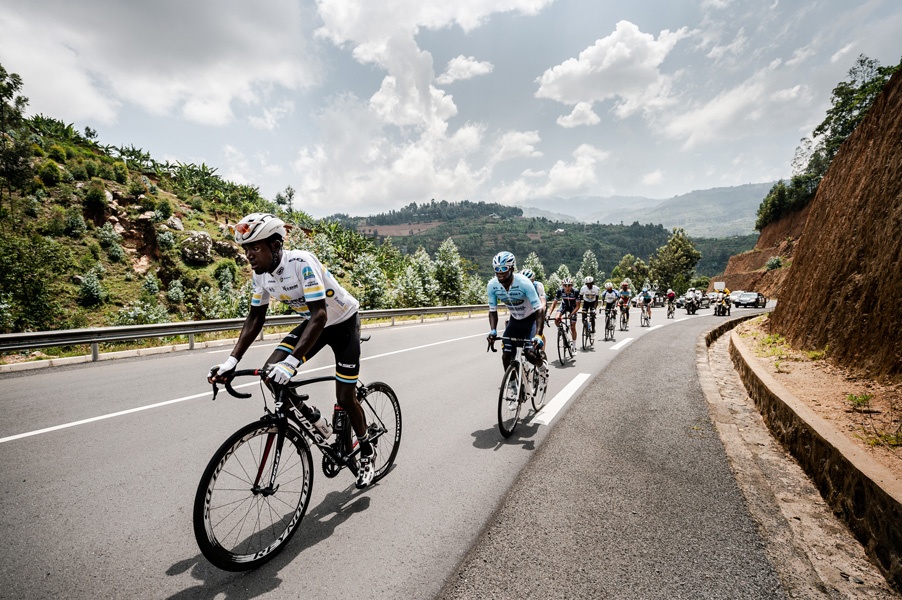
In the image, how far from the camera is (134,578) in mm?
2330

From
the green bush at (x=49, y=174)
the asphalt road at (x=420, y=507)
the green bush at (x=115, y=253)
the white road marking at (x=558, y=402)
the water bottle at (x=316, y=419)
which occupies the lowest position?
the white road marking at (x=558, y=402)

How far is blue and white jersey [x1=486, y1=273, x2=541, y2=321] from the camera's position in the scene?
538cm

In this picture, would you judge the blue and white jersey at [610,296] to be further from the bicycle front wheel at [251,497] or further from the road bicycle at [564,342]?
the bicycle front wheel at [251,497]

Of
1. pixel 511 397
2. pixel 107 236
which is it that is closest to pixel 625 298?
pixel 511 397

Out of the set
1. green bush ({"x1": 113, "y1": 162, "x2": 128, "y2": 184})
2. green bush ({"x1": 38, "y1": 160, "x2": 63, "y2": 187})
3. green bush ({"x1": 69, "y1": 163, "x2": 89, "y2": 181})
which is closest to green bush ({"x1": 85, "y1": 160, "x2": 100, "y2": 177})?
green bush ({"x1": 69, "y1": 163, "x2": 89, "y2": 181})

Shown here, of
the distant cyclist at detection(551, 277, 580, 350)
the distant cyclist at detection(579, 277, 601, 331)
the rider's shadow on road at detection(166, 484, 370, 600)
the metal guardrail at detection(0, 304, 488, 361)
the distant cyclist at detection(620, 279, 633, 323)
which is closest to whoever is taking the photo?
the rider's shadow on road at detection(166, 484, 370, 600)

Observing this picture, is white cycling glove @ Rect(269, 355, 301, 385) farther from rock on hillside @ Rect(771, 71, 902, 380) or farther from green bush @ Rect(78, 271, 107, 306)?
green bush @ Rect(78, 271, 107, 306)

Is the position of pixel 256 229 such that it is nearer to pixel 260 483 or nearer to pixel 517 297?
pixel 260 483

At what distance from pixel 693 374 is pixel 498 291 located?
16.2ft

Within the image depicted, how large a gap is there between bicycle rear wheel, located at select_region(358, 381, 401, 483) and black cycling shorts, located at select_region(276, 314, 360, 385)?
0.39 metres

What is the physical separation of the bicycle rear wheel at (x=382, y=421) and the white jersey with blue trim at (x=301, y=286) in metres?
0.82

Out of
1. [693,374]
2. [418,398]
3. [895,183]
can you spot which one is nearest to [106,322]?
[418,398]

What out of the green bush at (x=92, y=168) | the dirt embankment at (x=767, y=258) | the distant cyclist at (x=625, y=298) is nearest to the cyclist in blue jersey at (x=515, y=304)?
the distant cyclist at (x=625, y=298)

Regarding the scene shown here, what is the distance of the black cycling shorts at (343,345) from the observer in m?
3.28
